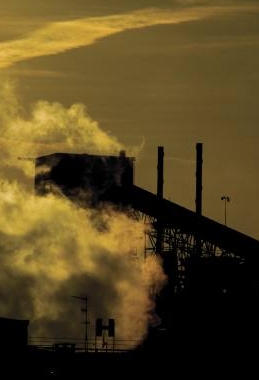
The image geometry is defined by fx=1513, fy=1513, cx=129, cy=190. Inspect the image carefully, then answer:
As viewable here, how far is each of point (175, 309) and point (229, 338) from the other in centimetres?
1679

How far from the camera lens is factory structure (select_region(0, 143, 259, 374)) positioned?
11944cm

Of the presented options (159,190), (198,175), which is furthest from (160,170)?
(198,175)

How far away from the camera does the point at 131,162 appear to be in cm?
14162

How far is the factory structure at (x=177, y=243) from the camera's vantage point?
119 m

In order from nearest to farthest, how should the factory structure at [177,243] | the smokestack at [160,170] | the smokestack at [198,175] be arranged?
the factory structure at [177,243] < the smokestack at [160,170] < the smokestack at [198,175]

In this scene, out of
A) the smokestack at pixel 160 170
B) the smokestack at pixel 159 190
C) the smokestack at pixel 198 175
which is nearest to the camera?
the smokestack at pixel 159 190

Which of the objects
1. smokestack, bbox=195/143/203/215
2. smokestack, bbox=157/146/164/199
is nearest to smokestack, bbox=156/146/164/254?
smokestack, bbox=157/146/164/199

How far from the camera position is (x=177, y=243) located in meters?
134

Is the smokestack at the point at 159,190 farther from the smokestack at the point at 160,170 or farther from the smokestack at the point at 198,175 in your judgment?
the smokestack at the point at 198,175

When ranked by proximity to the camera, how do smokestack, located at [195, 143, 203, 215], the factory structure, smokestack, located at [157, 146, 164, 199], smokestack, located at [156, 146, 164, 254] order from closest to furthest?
the factory structure → smokestack, located at [156, 146, 164, 254] → smokestack, located at [157, 146, 164, 199] → smokestack, located at [195, 143, 203, 215]

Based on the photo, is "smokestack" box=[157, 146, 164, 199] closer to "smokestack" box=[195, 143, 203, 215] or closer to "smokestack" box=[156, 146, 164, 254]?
"smokestack" box=[156, 146, 164, 254]

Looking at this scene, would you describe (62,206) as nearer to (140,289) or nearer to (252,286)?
(140,289)

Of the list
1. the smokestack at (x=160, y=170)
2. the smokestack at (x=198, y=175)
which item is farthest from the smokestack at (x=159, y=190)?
the smokestack at (x=198, y=175)

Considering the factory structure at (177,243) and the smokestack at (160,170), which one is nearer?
the factory structure at (177,243)
